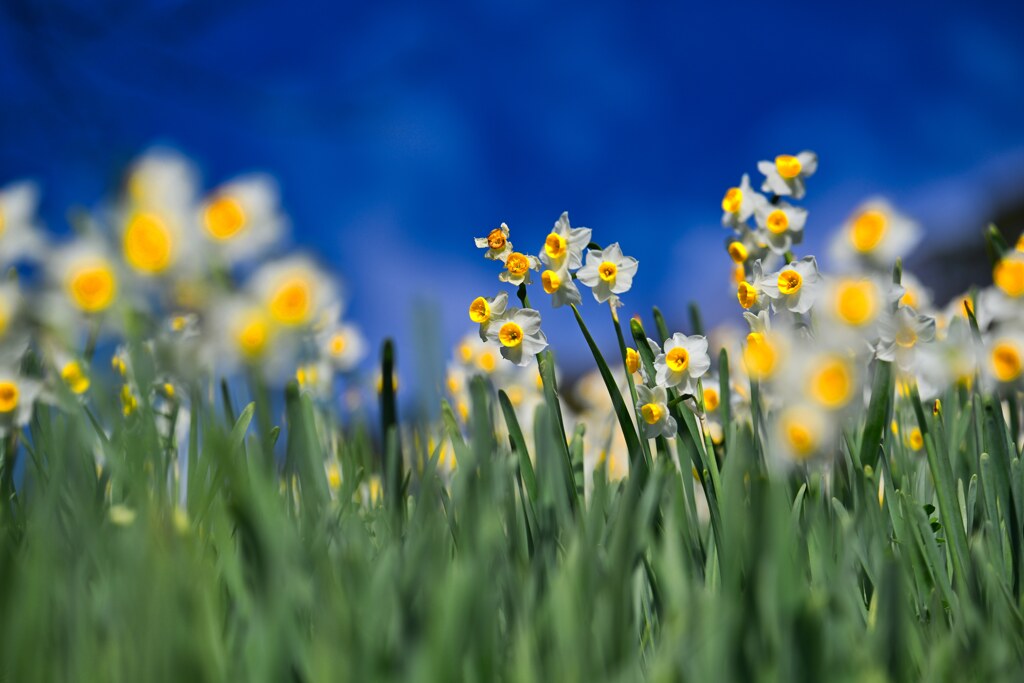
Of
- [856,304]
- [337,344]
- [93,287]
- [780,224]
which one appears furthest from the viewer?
[337,344]

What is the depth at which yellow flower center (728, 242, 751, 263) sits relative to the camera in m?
1.88

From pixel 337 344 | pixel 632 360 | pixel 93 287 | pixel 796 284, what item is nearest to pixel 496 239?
pixel 632 360

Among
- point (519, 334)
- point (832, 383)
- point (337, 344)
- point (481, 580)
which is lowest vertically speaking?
point (481, 580)

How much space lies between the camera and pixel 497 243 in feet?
5.07

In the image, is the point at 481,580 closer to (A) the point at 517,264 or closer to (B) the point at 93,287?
(B) the point at 93,287

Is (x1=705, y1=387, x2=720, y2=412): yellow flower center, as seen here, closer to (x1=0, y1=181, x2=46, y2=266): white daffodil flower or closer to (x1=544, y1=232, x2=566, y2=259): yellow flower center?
(x1=544, y1=232, x2=566, y2=259): yellow flower center

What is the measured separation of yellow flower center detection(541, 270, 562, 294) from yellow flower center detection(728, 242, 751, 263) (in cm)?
50

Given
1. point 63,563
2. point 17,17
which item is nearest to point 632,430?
point 63,563

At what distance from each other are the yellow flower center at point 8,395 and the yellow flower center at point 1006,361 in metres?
1.62

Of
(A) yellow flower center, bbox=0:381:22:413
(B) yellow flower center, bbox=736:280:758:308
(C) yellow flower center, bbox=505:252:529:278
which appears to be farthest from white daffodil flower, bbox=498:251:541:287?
(A) yellow flower center, bbox=0:381:22:413

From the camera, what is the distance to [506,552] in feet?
4.01

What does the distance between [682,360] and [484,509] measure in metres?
0.67

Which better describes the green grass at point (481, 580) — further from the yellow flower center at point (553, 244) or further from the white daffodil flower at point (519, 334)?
the yellow flower center at point (553, 244)

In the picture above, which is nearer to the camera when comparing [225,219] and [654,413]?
[225,219]
